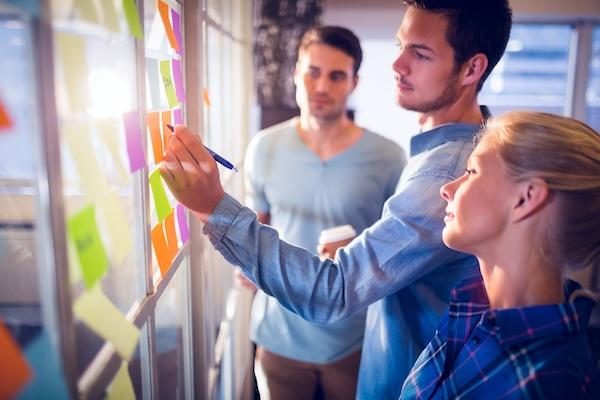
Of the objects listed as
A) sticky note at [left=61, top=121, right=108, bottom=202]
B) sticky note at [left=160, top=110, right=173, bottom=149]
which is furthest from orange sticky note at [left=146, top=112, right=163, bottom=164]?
sticky note at [left=61, top=121, right=108, bottom=202]

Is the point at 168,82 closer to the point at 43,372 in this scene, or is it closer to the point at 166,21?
the point at 166,21

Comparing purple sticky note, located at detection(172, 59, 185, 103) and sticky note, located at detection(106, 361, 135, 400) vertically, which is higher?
purple sticky note, located at detection(172, 59, 185, 103)

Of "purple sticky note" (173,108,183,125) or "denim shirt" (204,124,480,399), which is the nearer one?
"denim shirt" (204,124,480,399)

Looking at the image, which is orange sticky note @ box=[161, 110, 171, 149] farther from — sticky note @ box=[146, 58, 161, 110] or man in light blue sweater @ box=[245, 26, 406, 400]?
man in light blue sweater @ box=[245, 26, 406, 400]

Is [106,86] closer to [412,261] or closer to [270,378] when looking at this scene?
[412,261]

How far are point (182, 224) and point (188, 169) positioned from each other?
11.5 inches

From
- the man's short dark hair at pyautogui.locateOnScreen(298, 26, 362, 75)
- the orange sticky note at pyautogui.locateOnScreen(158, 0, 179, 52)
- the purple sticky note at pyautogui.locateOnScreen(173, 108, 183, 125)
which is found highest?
the man's short dark hair at pyautogui.locateOnScreen(298, 26, 362, 75)

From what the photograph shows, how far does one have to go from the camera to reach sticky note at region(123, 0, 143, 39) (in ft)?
2.32

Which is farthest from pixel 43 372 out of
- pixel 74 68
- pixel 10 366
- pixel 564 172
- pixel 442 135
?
pixel 442 135

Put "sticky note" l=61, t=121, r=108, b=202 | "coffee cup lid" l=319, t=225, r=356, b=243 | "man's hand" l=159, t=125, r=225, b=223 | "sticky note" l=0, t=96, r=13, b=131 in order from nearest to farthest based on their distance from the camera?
"sticky note" l=0, t=96, r=13, b=131, "sticky note" l=61, t=121, r=108, b=202, "man's hand" l=159, t=125, r=225, b=223, "coffee cup lid" l=319, t=225, r=356, b=243

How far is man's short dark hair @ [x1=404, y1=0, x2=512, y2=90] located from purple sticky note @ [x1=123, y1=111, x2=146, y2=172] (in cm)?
71

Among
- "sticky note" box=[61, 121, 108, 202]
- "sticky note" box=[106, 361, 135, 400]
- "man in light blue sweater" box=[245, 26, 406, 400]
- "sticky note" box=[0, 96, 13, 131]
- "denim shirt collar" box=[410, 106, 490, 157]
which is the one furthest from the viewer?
"man in light blue sweater" box=[245, 26, 406, 400]

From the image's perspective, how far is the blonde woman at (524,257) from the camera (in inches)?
30.0

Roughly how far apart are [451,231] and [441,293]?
10.6 inches
